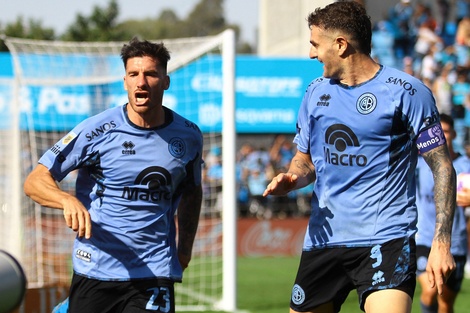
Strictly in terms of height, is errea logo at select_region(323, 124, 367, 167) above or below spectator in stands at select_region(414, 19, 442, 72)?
below

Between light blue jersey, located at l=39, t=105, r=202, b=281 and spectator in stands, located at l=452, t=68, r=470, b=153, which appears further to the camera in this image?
spectator in stands, located at l=452, t=68, r=470, b=153

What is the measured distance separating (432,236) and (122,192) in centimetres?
428

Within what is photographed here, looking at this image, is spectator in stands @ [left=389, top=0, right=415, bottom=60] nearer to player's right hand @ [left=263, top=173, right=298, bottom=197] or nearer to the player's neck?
the player's neck

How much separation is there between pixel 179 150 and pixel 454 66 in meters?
19.9

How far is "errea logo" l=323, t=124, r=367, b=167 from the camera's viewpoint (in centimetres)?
500

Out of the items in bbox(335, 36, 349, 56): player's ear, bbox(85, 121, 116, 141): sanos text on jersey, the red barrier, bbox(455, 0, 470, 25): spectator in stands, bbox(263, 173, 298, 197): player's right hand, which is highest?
bbox(455, 0, 470, 25): spectator in stands

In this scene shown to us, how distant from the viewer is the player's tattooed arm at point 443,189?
477 centimetres

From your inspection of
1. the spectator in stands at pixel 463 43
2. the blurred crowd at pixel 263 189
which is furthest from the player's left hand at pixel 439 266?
the spectator in stands at pixel 463 43

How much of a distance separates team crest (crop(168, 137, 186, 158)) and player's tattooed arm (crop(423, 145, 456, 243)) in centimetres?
137

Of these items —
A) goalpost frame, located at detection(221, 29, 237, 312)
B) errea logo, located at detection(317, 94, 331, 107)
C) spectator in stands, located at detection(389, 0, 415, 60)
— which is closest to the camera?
errea logo, located at detection(317, 94, 331, 107)

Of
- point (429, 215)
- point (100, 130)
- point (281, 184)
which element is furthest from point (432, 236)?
point (100, 130)

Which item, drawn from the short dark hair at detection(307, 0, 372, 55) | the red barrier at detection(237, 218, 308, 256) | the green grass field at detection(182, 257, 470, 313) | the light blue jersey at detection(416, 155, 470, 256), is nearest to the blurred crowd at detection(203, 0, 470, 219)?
the red barrier at detection(237, 218, 308, 256)

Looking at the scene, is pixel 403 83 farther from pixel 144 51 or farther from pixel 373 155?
pixel 144 51

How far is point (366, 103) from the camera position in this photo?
16.4 ft
